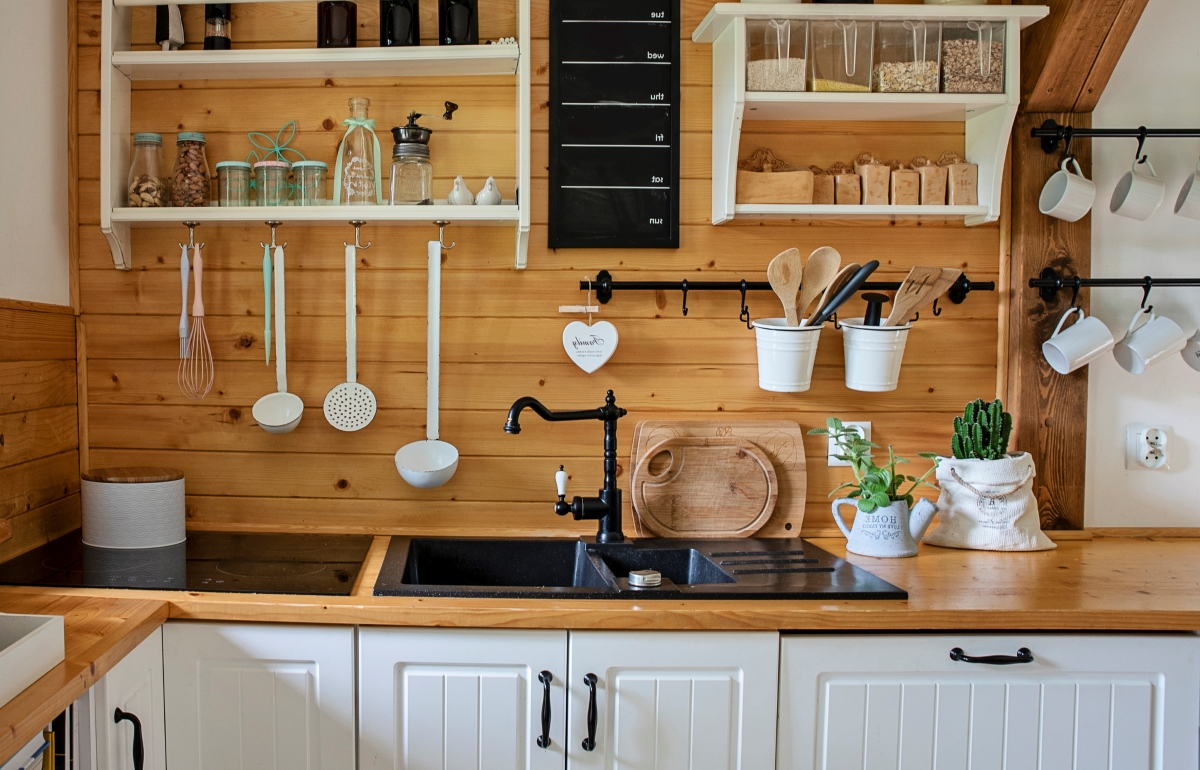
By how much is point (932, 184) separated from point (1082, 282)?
401 mm

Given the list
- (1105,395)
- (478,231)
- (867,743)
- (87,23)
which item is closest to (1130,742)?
(867,743)

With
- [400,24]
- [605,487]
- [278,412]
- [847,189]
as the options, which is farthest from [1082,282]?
[278,412]

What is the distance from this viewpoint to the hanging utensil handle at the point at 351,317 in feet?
6.16

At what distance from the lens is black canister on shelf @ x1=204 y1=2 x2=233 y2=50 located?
6.02 feet

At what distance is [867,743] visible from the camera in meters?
1.46

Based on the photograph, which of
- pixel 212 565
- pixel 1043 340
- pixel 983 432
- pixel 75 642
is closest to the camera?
pixel 75 642

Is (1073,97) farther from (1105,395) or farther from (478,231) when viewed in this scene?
(478,231)

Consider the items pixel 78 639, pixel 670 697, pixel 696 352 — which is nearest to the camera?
pixel 78 639

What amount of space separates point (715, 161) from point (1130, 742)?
4.27ft

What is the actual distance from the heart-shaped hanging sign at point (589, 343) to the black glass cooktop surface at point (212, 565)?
58cm

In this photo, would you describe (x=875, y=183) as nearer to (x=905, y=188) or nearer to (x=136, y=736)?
(x=905, y=188)

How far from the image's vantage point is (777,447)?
6.45 feet

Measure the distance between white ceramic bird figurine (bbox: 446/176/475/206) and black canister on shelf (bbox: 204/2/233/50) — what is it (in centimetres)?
55

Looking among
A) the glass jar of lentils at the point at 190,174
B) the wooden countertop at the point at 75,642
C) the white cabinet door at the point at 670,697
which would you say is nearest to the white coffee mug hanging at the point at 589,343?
the white cabinet door at the point at 670,697
